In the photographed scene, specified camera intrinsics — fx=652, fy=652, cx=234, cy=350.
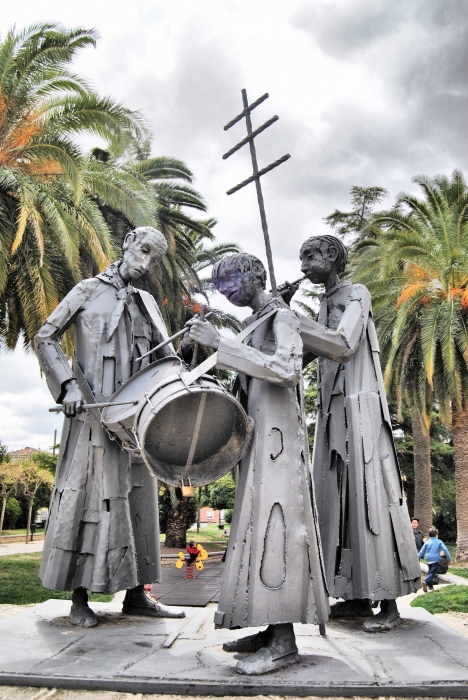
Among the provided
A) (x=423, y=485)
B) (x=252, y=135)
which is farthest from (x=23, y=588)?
(x=423, y=485)

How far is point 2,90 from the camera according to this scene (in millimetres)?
13047

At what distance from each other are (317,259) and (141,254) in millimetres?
1182

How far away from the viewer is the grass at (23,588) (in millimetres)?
10484

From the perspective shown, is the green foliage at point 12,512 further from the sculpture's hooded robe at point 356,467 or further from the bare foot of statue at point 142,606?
the sculpture's hooded robe at point 356,467

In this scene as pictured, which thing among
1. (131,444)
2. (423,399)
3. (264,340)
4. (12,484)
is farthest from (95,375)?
(12,484)

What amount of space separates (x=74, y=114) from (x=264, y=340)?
11492 millimetres

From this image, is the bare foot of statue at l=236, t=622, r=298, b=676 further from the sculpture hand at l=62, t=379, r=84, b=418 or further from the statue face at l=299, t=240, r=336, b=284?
the statue face at l=299, t=240, r=336, b=284

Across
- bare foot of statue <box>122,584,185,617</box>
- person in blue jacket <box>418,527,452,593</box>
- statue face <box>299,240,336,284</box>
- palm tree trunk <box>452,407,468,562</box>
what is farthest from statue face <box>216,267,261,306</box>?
palm tree trunk <box>452,407,468,562</box>

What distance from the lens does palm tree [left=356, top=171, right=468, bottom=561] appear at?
1867cm

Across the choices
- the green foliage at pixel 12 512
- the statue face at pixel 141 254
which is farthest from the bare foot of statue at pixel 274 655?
the green foliage at pixel 12 512

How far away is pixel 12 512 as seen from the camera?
124 ft

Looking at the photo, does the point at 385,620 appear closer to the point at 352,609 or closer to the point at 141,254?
the point at 352,609

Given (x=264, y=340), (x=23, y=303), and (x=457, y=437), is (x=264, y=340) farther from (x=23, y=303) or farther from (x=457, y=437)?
(x=457, y=437)

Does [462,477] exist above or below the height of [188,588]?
above
